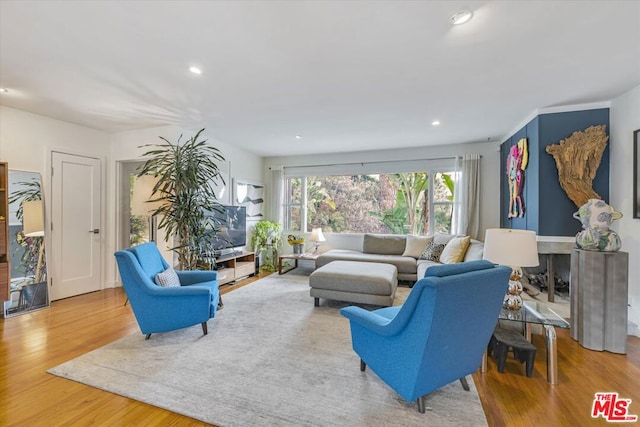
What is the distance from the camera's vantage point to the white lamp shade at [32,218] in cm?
345

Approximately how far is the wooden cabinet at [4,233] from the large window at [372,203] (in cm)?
434

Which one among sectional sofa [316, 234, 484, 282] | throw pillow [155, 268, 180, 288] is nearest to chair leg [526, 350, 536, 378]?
sectional sofa [316, 234, 484, 282]

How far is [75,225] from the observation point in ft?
13.3

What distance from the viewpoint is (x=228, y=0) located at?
1.65 meters

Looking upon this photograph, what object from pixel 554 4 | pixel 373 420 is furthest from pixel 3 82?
pixel 554 4

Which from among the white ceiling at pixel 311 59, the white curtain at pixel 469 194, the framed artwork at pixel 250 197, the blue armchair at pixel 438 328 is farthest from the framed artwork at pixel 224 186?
the white curtain at pixel 469 194

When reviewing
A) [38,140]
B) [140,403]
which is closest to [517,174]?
[140,403]

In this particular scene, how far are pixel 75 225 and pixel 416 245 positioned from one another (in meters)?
5.49

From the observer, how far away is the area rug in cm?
166

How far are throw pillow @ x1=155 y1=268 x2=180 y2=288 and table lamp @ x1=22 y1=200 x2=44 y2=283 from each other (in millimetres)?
2119

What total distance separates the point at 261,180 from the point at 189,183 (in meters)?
3.27

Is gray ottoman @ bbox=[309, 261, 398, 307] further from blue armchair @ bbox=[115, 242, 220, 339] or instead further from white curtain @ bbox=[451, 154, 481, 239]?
white curtain @ bbox=[451, 154, 481, 239]

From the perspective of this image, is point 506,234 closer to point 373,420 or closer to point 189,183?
point 373,420

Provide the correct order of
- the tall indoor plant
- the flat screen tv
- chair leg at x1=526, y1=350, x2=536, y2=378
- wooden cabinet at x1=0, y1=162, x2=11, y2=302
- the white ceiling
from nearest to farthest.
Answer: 1. the white ceiling
2. chair leg at x1=526, y1=350, x2=536, y2=378
3. wooden cabinet at x1=0, y1=162, x2=11, y2=302
4. the tall indoor plant
5. the flat screen tv
